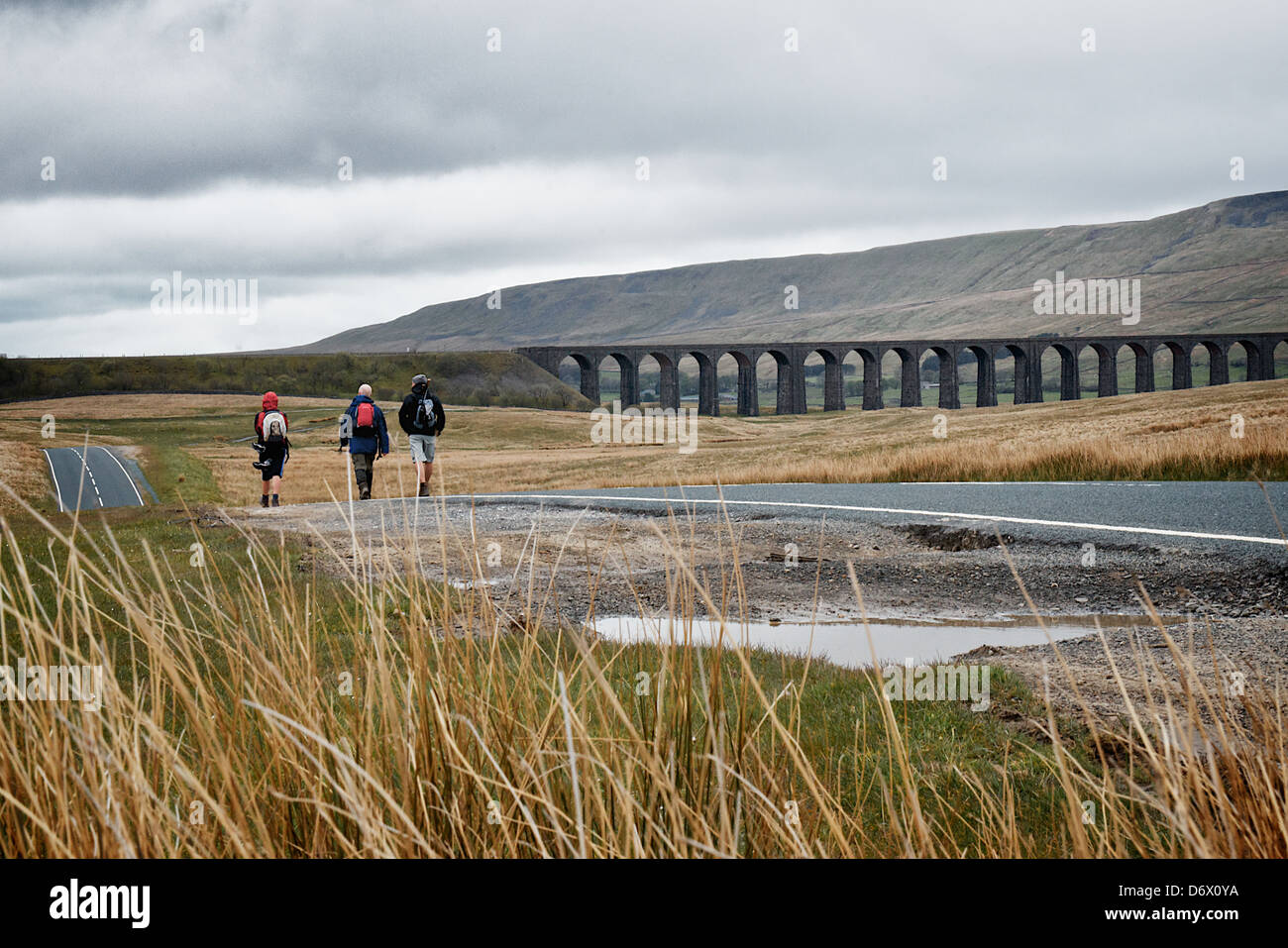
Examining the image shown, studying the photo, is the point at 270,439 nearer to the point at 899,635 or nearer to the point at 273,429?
the point at 273,429

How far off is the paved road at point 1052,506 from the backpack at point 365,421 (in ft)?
7.73

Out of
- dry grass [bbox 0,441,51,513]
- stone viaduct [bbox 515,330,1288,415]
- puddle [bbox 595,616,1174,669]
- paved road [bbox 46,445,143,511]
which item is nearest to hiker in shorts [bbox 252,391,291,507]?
paved road [bbox 46,445,143,511]

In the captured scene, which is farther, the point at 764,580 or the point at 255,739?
the point at 764,580

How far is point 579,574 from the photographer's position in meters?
9.16

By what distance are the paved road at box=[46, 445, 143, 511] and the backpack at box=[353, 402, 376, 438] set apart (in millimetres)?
11037

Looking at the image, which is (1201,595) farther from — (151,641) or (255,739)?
(151,641)

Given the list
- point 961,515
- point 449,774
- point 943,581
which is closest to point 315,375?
point 961,515

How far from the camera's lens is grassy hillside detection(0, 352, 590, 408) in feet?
318

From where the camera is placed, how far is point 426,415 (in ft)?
48.4

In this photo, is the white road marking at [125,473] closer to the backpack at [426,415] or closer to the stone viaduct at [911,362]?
the backpack at [426,415]

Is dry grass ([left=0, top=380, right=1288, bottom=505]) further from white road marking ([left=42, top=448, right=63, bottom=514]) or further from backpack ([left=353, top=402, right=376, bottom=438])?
backpack ([left=353, top=402, right=376, bottom=438])
